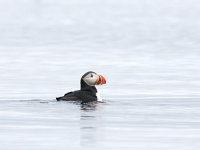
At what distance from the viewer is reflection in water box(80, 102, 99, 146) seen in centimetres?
1333

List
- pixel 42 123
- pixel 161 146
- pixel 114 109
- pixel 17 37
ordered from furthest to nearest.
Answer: pixel 17 37 < pixel 114 109 < pixel 42 123 < pixel 161 146

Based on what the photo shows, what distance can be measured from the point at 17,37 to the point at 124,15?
86.5 ft

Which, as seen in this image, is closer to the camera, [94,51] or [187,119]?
[187,119]

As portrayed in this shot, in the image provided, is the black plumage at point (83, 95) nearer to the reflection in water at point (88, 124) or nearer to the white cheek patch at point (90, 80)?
the white cheek patch at point (90, 80)

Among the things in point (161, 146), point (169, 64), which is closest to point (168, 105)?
point (161, 146)

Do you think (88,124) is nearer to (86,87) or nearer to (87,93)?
(87,93)

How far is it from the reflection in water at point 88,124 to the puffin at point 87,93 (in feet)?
0.72

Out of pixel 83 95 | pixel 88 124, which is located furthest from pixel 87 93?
pixel 88 124

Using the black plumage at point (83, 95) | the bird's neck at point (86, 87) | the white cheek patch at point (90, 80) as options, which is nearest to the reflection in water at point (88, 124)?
the black plumage at point (83, 95)

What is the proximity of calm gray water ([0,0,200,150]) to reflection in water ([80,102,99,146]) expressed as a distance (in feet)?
0.04

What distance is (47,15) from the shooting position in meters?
87.3

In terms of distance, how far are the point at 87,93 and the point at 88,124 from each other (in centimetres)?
397

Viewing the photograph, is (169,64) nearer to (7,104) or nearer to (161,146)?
(7,104)

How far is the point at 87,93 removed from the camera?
19.1 m
